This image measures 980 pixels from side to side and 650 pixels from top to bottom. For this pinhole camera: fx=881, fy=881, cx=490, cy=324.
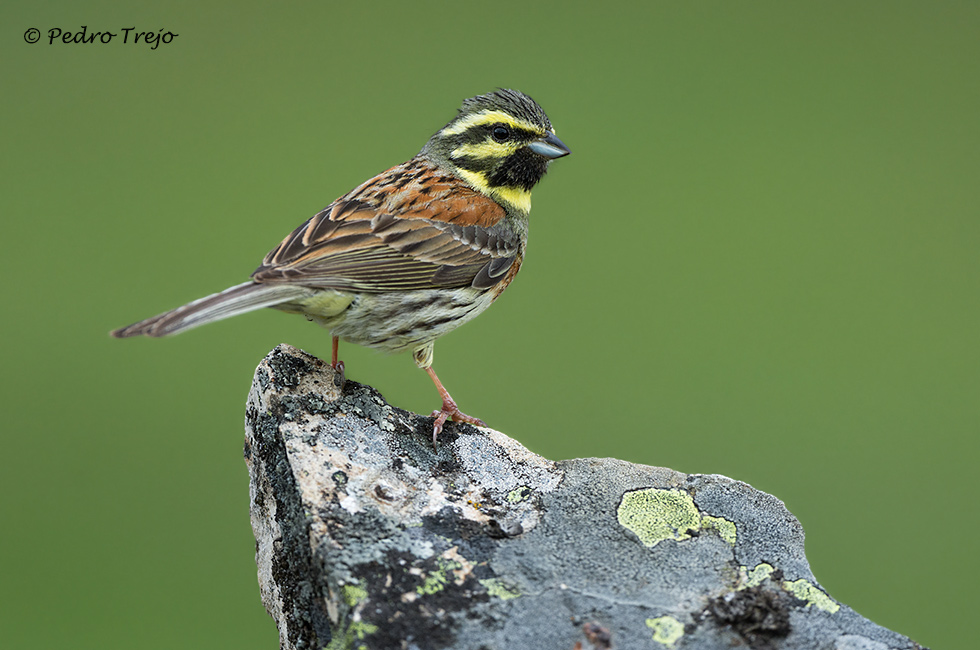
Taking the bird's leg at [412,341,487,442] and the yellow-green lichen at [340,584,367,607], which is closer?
the yellow-green lichen at [340,584,367,607]

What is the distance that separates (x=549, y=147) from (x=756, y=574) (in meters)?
2.91

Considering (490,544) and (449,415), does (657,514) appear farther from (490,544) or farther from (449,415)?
(449,415)

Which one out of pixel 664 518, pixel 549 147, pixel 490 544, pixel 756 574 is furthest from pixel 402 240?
pixel 756 574

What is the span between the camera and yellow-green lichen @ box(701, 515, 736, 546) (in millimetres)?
3779

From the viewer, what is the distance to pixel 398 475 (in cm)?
389

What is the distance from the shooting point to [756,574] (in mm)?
3578

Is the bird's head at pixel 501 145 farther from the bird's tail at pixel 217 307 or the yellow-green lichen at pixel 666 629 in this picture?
the yellow-green lichen at pixel 666 629

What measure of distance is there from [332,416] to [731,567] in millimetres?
1854

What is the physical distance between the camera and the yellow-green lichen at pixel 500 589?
3342 mm

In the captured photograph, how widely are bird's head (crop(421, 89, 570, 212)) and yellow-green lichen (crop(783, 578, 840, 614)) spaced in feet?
9.58

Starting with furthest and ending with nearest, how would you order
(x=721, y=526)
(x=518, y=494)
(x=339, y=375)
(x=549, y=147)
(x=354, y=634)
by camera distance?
(x=549, y=147), (x=339, y=375), (x=518, y=494), (x=721, y=526), (x=354, y=634)

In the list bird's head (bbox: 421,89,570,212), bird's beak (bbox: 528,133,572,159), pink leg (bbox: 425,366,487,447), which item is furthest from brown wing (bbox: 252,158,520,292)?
pink leg (bbox: 425,366,487,447)

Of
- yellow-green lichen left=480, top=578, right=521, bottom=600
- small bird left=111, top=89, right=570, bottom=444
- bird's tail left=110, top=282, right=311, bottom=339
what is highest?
small bird left=111, top=89, right=570, bottom=444

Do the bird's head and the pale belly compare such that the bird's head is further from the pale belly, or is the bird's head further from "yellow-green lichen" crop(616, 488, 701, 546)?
"yellow-green lichen" crop(616, 488, 701, 546)
